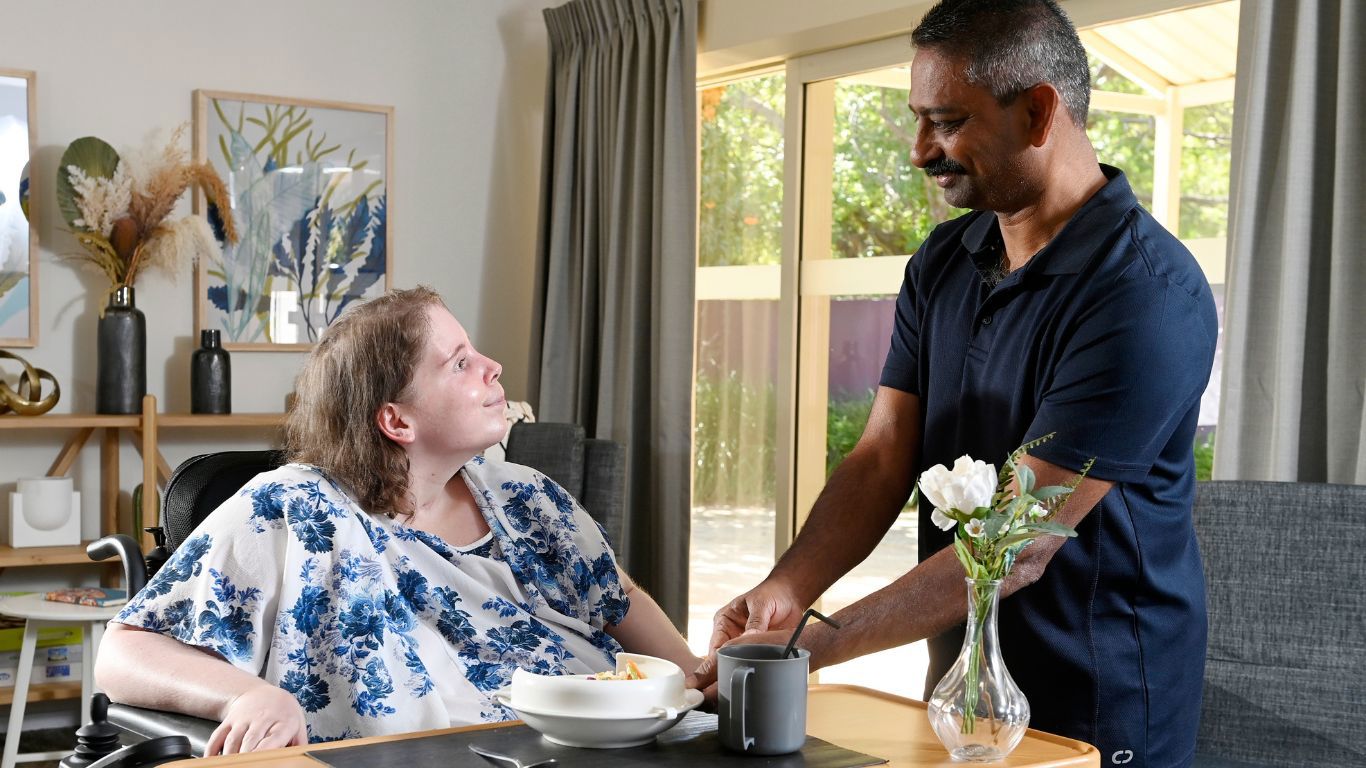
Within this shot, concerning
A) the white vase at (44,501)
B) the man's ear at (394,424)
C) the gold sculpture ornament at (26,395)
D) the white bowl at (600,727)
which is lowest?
the white vase at (44,501)

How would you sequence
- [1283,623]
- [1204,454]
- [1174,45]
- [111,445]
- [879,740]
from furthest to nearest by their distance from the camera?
[111,445]
[1204,454]
[1174,45]
[1283,623]
[879,740]

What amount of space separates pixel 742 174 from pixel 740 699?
305 centimetres

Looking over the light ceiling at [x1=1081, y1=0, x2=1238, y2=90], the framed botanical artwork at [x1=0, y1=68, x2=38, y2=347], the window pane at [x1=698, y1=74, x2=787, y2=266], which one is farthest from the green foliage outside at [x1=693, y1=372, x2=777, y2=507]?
the framed botanical artwork at [x1=0, y1=68, x2=38, y2=347]

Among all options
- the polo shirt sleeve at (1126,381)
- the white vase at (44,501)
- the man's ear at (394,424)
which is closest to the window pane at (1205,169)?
the polo shirt sleeve at (1126,381)

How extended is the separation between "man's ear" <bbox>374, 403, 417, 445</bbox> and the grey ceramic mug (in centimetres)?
78

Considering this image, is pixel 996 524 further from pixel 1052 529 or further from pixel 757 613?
pixel 757 613

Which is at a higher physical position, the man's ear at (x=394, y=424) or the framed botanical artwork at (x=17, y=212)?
the framed botanical artwork at (x=17, y=212)

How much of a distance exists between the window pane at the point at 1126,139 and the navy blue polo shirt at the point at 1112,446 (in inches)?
75.0

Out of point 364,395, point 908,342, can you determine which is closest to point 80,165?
point 364,395

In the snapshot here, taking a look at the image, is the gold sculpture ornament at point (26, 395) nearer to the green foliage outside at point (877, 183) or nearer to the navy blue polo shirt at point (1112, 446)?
the green foliage outside at point (877, 183)

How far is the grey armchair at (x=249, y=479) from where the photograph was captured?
5.67ft

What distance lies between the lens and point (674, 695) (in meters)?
1.40

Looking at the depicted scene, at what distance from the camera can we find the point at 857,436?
151 inches

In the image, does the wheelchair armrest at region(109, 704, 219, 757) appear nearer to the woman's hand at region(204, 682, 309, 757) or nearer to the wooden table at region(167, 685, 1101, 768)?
the woman's hand at region(204, 682, 309, 757)
